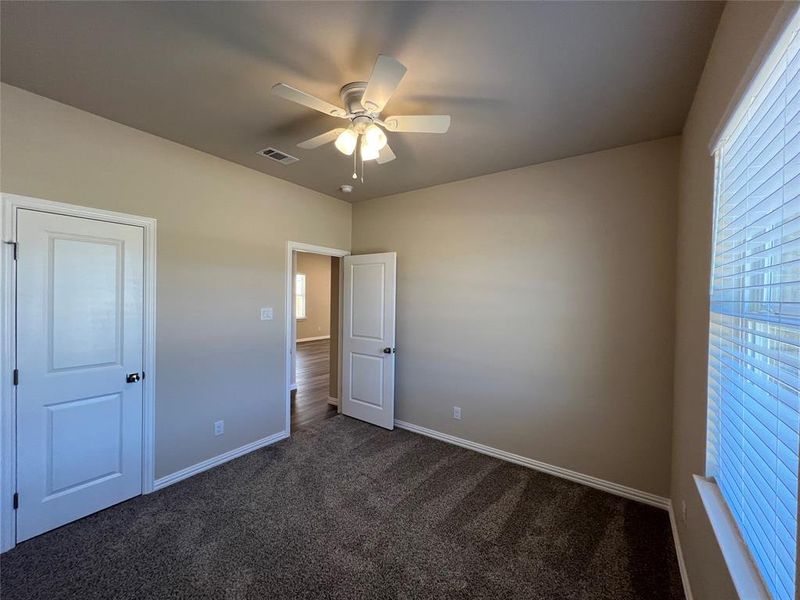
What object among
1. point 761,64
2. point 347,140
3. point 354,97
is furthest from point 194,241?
point 761,64

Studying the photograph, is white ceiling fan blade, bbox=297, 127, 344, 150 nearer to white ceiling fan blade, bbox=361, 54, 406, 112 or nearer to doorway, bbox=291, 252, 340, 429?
white ceiling fan blade, bbox=361, 54, 406, 112

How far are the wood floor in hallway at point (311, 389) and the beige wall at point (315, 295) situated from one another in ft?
3.78

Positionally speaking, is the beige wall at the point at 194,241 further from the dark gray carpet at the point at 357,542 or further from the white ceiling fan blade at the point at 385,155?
the white ceiling fan blade at the point at 385,155

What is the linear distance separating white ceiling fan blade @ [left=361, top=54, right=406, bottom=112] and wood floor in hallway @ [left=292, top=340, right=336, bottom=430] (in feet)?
11.2

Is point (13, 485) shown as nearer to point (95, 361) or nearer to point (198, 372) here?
point (95, 361)

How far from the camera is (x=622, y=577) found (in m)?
1.82

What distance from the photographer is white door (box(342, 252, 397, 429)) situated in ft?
12.4

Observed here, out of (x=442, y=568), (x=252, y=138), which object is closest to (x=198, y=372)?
(x=252, y=138)

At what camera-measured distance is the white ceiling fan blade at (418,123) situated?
1763 millimetres

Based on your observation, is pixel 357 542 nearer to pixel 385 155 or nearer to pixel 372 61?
pixel 385 155

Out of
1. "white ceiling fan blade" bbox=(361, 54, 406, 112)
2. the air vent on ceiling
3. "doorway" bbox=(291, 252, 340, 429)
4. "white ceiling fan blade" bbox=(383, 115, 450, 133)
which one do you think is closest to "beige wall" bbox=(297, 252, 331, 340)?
"doorway" bbox=(291, 252, 340, 429)

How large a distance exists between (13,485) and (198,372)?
1.14m

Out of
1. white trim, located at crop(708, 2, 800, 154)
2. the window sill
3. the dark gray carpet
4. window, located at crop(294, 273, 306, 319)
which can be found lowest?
the dark gray carpet

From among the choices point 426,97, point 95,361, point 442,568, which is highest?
point 426,97
